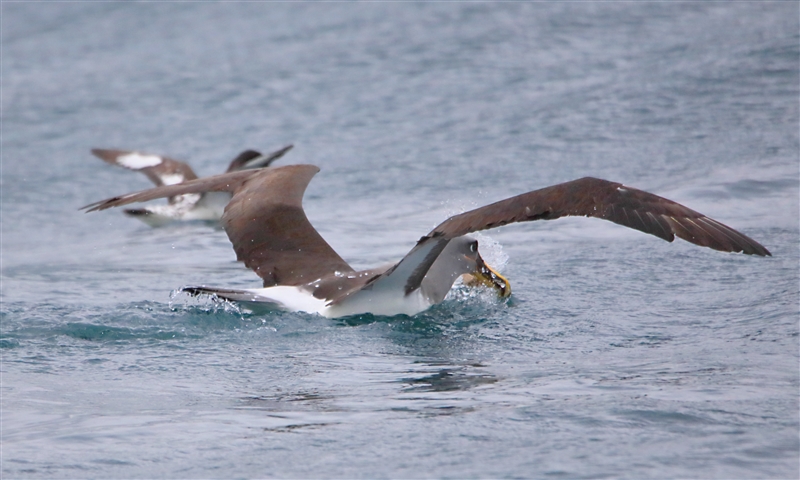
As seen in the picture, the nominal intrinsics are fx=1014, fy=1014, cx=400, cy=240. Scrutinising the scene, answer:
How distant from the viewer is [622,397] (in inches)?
201

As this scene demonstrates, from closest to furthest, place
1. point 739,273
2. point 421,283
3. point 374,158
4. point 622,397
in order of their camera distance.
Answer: point 622,397 → point 421,283 → point 739,273 → point 374,158

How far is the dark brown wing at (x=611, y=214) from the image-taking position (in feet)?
18.9

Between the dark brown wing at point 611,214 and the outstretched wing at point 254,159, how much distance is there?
619 centimetres

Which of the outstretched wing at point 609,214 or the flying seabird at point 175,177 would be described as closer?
the outstretched wing at point 609,214

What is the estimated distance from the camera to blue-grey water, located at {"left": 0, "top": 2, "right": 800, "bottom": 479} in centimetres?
471

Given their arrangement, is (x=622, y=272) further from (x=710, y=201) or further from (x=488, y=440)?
(x=488, y=440)

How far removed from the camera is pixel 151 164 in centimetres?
1307

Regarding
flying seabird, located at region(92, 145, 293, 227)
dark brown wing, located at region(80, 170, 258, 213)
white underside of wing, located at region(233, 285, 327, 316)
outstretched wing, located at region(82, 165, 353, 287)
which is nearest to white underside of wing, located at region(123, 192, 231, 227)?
flying seabird, located at region(92, 145, 293, 227)

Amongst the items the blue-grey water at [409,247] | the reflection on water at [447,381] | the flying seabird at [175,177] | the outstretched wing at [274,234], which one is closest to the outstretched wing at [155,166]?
the flying seabird at [175,177]

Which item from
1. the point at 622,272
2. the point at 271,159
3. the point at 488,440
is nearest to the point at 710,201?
the point at 622,272

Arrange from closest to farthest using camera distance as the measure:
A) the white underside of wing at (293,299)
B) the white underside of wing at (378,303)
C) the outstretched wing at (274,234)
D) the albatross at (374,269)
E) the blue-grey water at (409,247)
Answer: the blue-grey water at (409,247)
the albatross at (374,269)
the white underside of wing at (293,299)
the white underside of wing at (378,303)
the outstretched wing at (274,234)

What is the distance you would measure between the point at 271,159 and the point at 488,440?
790 cm

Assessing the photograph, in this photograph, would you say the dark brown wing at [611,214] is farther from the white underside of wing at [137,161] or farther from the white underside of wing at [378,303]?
the white underside of wing at [137,161]

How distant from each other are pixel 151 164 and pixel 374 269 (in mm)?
6516
